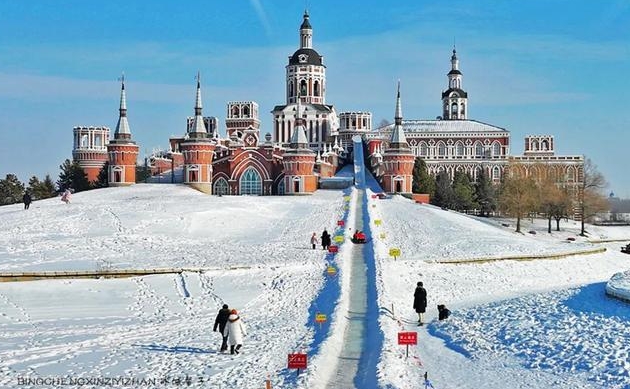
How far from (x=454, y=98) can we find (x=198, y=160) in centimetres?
5558

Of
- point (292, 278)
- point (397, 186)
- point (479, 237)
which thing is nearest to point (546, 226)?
point (397, 186)

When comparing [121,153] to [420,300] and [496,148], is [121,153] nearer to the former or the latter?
[420,300]

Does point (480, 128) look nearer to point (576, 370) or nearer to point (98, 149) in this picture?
point (98, 149)

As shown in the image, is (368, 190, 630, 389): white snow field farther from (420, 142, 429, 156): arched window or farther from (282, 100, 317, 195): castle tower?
(420, 142, 429, 156): arched window

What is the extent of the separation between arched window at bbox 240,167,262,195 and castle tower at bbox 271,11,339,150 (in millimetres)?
24640

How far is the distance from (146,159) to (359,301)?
59.7 m

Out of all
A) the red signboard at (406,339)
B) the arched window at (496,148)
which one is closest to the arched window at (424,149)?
the arched window at (496,148)

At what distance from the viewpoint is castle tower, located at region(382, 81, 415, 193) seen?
61.2 meters

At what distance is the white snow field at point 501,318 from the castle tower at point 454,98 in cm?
7144

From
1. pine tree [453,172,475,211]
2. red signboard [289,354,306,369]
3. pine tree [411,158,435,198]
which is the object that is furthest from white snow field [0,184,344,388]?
pine tree [453,172,475,211]

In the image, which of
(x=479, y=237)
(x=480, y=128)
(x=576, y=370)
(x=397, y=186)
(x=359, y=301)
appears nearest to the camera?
(x=576, y=370)

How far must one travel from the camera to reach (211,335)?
1966cm

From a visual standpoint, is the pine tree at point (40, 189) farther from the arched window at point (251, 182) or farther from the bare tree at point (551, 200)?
the bare tree at point (551, 200)

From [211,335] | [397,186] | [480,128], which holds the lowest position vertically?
[211,335]
